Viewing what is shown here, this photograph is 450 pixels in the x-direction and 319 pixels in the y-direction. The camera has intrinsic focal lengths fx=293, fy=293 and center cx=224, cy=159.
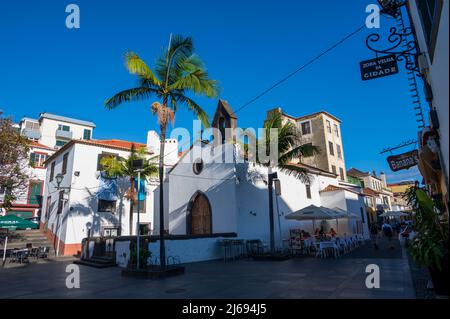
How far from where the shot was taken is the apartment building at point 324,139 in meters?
36.3

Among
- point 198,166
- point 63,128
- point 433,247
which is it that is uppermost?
point 63,128

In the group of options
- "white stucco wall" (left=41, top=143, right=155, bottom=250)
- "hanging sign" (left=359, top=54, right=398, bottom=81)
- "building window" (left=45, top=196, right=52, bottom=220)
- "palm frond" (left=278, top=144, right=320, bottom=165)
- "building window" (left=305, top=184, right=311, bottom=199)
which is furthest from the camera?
"building window" (left=45, top=196, right=52, bottom=220)

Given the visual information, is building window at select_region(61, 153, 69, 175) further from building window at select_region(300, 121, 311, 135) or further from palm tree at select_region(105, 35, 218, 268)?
building window at select_region(300, 121, 311, 135)

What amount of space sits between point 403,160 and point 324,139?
2859 cm

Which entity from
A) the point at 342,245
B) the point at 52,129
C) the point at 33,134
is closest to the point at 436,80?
the point at 342,245

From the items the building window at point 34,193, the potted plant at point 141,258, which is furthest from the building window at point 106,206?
the building window at point 34,193

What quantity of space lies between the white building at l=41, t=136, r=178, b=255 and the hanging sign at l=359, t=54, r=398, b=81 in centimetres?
2096

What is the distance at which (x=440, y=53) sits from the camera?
15.2ft

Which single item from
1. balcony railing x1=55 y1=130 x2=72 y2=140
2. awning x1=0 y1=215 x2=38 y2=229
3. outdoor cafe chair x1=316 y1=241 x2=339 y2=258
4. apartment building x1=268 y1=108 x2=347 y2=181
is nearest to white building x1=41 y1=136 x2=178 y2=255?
awning x1=0 y1=215 x2=38 y2=229

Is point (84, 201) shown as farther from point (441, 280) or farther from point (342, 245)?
point (441, 280)

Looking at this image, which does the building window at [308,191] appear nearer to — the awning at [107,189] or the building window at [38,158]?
the awning at [107,189]

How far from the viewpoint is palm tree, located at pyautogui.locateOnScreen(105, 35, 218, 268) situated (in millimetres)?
11953

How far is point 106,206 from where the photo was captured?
81.1 ft
